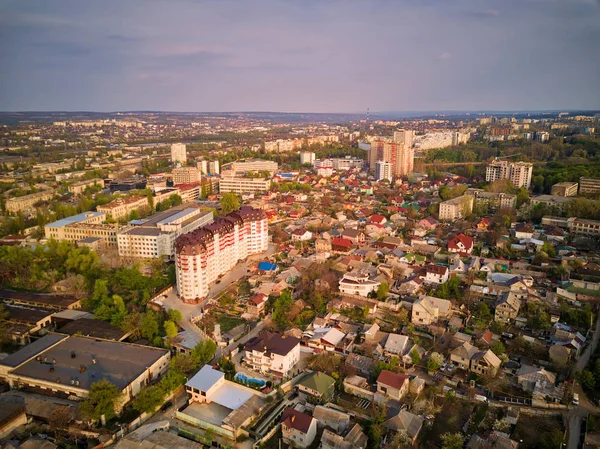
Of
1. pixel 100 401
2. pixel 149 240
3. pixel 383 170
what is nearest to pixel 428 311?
pixel 100 401

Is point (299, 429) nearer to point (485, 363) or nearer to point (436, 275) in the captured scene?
point (485, 363)

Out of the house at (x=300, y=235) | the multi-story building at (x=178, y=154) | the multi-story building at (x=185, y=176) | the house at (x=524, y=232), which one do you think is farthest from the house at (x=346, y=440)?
the multi-story building at (x=178, y=154)

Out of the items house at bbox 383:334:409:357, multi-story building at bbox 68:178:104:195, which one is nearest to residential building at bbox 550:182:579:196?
house at bbox 383:334:409:357

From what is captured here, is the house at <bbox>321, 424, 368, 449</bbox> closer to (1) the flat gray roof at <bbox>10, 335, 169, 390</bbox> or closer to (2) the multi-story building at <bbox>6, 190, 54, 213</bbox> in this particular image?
(1) the flat gray roof at <bbox>10, 335, 169, 390</bbox>

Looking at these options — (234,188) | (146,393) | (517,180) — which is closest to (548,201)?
(517,180)

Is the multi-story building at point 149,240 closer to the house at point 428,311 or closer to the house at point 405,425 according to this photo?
the house at point 428,311

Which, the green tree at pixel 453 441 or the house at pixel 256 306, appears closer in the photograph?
the green tree at pixel 453 441
